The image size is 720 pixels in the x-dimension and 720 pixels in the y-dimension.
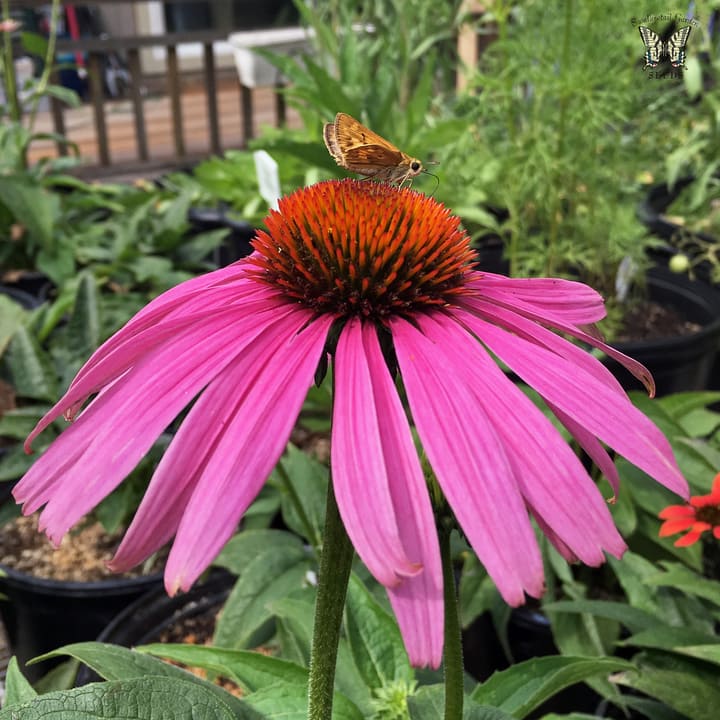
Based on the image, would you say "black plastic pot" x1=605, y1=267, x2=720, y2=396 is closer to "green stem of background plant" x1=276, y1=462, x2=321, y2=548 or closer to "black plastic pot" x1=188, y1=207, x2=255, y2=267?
"green stem of background plant" x1=276, y1=462, x2=321, y2=548

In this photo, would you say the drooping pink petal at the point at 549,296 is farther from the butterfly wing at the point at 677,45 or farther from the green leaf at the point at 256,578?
the green leaf at the point at 256,578

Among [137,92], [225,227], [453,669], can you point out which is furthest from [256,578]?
[137,92]

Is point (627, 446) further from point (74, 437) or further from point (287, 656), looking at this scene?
point (287, 656)

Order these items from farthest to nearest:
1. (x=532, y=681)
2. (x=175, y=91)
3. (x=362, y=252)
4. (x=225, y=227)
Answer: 1. (x=175, y=91)
2. (x=225, y=227)
3. (x=532, y=681)
4. (x=362, y=252)

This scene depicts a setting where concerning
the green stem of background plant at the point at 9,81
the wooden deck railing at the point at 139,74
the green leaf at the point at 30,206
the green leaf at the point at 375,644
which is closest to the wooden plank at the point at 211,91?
the wooden deck railing at the point at 139,74

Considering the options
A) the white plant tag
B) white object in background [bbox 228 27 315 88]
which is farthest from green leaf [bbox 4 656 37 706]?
white object in background [bbox 228 27 315 88]

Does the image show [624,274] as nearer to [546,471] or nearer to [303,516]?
[303,516]
